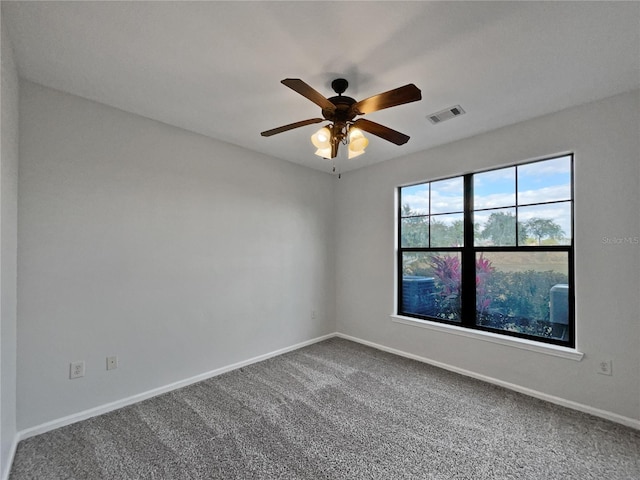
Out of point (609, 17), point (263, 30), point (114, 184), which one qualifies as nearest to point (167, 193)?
point (114, 184)

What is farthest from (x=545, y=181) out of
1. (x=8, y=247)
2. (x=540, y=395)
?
(x=8, y=247)

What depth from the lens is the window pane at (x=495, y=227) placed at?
2.91m

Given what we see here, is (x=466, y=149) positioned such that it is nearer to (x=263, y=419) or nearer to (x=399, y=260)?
(x=399, y=260)

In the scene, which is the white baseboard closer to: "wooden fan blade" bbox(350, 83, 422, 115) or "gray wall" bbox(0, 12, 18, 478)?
"gray wall" bbox(0, 12, 18, 478)

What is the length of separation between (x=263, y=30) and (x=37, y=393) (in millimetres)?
2880

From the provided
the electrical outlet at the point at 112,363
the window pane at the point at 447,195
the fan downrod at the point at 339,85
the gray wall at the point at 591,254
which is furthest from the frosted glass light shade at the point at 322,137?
the electrical outlet at the point at 112,363

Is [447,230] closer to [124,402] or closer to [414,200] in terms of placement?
[414,200]

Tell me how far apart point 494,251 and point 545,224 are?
50 cm

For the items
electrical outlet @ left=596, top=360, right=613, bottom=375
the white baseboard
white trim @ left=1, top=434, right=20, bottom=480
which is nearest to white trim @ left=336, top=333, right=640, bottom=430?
the white baseboard

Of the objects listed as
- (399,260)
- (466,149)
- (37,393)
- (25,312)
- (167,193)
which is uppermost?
(466,149)

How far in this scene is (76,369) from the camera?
2252 mm

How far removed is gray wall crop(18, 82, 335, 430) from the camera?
2.12 metres

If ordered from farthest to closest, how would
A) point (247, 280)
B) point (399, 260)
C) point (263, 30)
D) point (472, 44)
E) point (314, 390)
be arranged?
point (399, 260) < point (247, 280) < point (314, 390) < point (472, 44) < point (263, 30)

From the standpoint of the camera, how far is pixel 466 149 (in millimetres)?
3135
